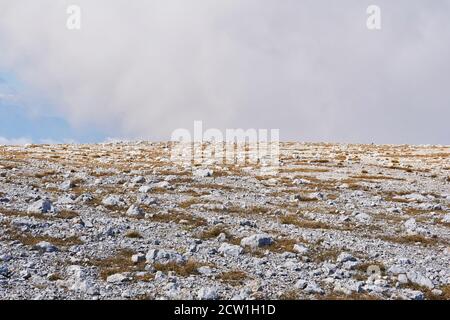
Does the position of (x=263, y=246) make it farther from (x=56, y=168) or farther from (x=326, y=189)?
(x=56, y=168)

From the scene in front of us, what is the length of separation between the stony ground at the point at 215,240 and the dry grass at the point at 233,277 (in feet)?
0.12

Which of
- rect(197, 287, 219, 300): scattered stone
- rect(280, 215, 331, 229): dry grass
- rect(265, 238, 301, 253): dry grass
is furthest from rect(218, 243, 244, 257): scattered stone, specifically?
rect(280, 215, 331, 229): dry grass

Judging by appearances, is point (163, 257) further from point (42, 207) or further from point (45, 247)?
point (42, 207)

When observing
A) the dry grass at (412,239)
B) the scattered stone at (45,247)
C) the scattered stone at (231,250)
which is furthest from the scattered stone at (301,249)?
the scattered stone at (45,247)

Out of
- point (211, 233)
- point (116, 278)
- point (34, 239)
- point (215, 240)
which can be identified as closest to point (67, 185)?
point (34, 239)

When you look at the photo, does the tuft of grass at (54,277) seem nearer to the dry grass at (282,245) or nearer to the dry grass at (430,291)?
the dry grass at (282,245)

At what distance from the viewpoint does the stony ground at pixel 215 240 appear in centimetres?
1636

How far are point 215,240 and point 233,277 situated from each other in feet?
14.6

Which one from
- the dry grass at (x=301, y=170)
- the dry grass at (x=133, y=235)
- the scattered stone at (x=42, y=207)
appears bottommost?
the dry grass at (x=133, y=235)

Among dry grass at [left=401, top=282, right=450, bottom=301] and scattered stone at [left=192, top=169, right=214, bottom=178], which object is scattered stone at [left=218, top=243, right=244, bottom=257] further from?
scattered stone at [left=192, top=169, right=214, bottom=178]

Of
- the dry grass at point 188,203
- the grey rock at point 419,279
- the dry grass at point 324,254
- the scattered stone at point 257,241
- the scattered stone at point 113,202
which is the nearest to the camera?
the grey rock at point 419,279

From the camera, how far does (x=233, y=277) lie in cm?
1719

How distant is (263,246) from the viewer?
20.8 m

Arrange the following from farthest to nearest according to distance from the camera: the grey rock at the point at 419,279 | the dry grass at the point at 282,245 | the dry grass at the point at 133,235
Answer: the dry grass at the point at 133,235 < the dry grass at the point at 282,245 < the grey rock at the point at 419,279
